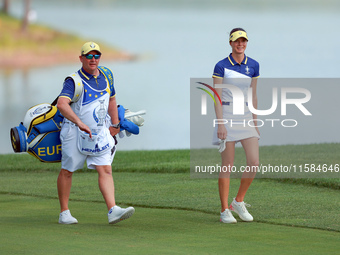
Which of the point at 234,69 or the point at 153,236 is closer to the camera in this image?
the point at 153,236

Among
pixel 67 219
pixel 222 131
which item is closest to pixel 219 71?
pixel 222 131

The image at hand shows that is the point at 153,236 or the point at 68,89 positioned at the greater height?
the point at 68,89

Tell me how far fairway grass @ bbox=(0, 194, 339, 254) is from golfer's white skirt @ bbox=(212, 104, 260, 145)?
0.91 meters

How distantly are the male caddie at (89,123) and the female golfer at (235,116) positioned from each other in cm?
109

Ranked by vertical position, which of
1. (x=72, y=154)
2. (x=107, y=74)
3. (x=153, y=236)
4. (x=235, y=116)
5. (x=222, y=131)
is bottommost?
(x=153, y=236)

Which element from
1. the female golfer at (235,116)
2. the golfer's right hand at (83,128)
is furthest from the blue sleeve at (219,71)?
the golfer's right hand at (83,128)

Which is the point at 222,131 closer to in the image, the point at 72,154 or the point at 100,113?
the point at 100,113

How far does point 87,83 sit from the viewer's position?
8.62 meters

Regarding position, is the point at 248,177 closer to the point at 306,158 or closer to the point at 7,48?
the point at 306,158

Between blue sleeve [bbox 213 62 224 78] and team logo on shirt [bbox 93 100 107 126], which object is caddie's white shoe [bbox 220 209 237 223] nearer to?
blue sleeve [bbox 213 62 224 78]

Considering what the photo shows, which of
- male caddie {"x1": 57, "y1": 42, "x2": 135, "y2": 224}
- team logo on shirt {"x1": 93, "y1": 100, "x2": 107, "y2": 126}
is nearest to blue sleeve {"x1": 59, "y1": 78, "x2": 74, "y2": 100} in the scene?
male caddie {"x1": 57, "y1": 42, "x2": 135, "y2": 224}

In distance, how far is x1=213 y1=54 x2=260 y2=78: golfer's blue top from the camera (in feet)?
29.3

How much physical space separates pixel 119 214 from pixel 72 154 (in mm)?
768

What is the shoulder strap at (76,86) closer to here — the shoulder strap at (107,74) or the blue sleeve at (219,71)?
the shoulder strap at (107,74)
